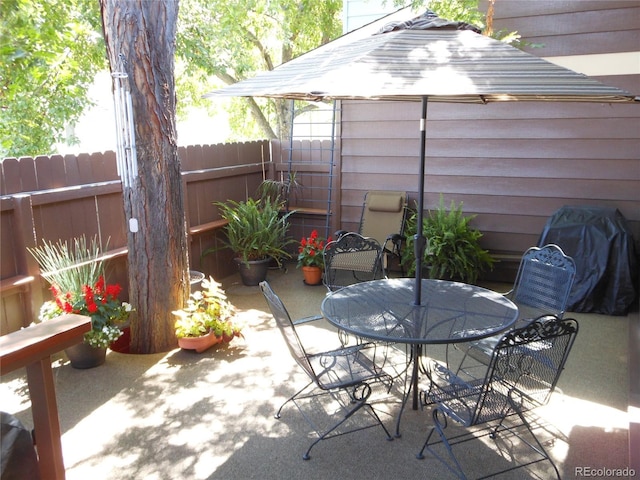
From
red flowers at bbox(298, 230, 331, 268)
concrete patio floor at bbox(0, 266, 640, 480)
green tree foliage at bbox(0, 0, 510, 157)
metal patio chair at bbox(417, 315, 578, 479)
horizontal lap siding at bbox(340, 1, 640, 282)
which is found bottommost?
concrete patio floor at bbox(0, 266, 640, 480)

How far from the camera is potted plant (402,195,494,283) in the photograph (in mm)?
5129

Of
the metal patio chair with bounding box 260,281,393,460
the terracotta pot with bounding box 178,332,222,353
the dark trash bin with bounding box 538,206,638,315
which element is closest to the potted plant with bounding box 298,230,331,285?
the terracotta pot with bounding box 178,332,222,353

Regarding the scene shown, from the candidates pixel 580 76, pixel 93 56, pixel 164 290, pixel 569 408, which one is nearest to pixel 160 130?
pixel 164 290

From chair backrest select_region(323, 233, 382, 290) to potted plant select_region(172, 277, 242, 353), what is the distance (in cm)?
79

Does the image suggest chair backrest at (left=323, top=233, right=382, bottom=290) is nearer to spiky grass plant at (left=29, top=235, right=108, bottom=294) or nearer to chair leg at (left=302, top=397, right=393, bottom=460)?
chair leg at (left=302, top=397, right=393, bottom=460)

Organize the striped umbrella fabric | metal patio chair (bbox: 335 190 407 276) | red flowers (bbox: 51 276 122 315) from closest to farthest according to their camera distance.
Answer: the striped umbrella fabric < red flowers (bbox: 51 276 122 315) < metal patio chair (bbox: 335 190 407 276)

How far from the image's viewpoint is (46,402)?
155 centimetres

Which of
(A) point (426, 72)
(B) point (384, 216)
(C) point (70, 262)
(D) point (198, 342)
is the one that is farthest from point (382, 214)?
(A) point (426, 72)

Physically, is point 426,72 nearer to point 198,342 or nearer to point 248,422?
point 248,422

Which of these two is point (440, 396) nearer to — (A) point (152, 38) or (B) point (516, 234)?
(A) point (152, 38)

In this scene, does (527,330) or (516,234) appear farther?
(516,234)

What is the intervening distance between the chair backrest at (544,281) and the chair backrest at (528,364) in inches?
29.2

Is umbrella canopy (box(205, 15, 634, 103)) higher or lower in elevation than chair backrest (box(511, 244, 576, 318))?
higher

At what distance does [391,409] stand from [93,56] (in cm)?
657
